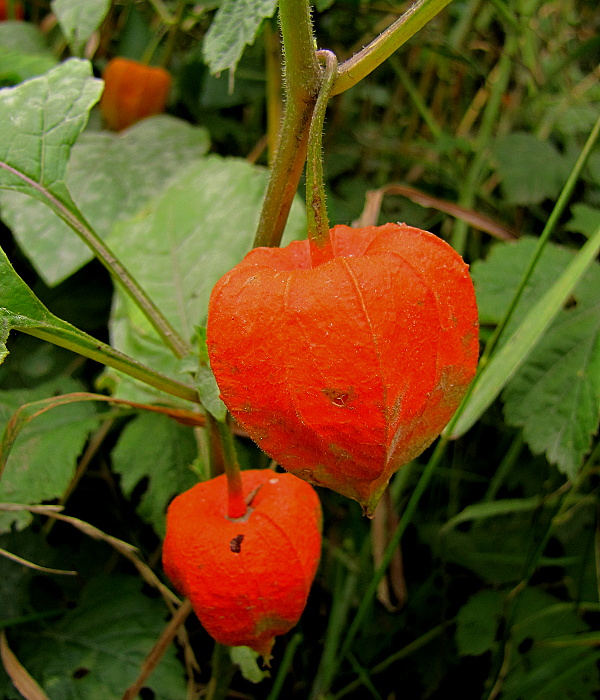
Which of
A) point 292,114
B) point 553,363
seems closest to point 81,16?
point 292,114

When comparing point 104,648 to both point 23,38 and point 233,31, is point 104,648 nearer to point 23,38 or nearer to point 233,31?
point 233,31

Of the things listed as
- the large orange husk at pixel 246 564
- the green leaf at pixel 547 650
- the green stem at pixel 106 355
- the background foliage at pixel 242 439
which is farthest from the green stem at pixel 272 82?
the green leaf at pixel 547 650

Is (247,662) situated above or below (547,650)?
above

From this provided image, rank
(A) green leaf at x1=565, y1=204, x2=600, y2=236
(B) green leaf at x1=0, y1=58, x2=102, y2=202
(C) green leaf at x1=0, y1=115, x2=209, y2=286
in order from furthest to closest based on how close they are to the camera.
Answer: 1. (A) green leaf at x1=565, y1=204, x2=600, y2=236
2. (C) green leaf at x1=0, y1=115, x2=209, y2=286
3. (B) green leaf at x1=0, y1=58, x2=102, y2=202

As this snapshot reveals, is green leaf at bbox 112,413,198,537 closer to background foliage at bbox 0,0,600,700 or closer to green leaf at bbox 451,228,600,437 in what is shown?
background foliage at bbox 0,0,600,700

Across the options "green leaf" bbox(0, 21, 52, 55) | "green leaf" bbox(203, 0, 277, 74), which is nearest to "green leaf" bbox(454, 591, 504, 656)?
"green leaf" bbox(203, 0, 277, 74)

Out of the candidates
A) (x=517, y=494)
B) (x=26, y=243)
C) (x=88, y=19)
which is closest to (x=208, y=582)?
(x=26, y=243)
